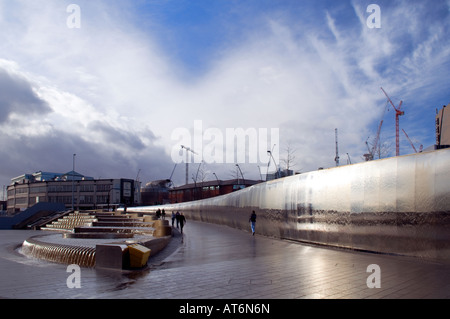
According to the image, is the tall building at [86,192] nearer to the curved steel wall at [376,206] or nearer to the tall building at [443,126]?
the tall building at [443,126]

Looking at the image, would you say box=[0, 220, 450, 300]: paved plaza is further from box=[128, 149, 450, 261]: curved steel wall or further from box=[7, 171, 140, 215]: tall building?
box=[7, 171, 140, 215]: tall building

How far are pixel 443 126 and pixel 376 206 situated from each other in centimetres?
5140

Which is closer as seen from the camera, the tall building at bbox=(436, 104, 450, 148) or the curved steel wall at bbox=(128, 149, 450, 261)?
the curved steel wall at bbox=(128, 149, 450, 261)

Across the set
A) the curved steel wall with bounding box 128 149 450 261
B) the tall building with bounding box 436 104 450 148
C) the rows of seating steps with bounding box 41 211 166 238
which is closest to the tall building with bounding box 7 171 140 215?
the rows of seating steps with bounding box 41 211 166 238

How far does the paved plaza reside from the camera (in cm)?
705

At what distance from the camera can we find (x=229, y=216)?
100ft

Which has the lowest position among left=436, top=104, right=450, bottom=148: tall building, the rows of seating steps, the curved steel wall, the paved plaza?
the rows of seating steps

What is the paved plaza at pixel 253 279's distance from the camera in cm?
705

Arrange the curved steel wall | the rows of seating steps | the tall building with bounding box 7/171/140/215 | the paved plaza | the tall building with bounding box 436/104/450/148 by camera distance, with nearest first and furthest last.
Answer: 1. the paved plaza
2. the curved steel wall
3. the rows of seating steps
4. the tall building with bounding box 436/104/450/148
5. the tall building with bounding box 7/171/140/215

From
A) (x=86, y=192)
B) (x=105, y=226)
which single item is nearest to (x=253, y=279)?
(x=105, y=226)

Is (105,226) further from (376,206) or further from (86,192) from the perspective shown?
(86,192)

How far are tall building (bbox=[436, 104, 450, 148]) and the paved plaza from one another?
50060 millimetres
